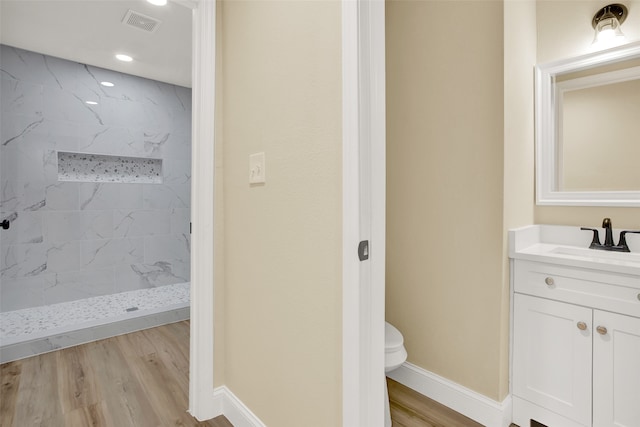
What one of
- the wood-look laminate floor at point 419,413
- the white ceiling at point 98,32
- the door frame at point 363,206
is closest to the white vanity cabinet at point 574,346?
the wood-look laminate floor at point 419,413

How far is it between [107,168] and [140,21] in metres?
1.75

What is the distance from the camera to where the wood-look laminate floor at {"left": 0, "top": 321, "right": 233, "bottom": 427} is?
5.29 feet

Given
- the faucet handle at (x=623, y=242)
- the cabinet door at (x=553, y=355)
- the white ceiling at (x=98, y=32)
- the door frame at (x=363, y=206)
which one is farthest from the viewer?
the white ceiling at (x=98, y=32)

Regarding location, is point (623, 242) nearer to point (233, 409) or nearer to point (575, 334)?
point (575, 334)

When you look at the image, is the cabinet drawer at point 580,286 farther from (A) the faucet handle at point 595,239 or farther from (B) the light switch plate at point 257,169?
(B) the light switch plate at point 257,169

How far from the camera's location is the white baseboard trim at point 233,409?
1443 mm

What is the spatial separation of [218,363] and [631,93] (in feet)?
8.22

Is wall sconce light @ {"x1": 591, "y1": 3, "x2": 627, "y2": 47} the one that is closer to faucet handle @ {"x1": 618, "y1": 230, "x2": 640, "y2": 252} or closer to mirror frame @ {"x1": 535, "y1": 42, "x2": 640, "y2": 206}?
mirror frame @ {"x1": 535, "y1": 42, "x2": 640, "y2": 206}

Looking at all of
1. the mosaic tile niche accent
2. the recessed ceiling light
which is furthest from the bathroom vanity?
the mosaic tile niche accent

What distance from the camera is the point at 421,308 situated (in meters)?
1.88

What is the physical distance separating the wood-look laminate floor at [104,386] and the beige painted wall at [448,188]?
4.01ft

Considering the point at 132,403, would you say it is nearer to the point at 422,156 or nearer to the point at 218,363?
the point at 218,363

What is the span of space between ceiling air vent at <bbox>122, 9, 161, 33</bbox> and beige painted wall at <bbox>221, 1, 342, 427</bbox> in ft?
4.05

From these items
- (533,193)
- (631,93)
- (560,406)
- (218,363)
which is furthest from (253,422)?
(631,93)
